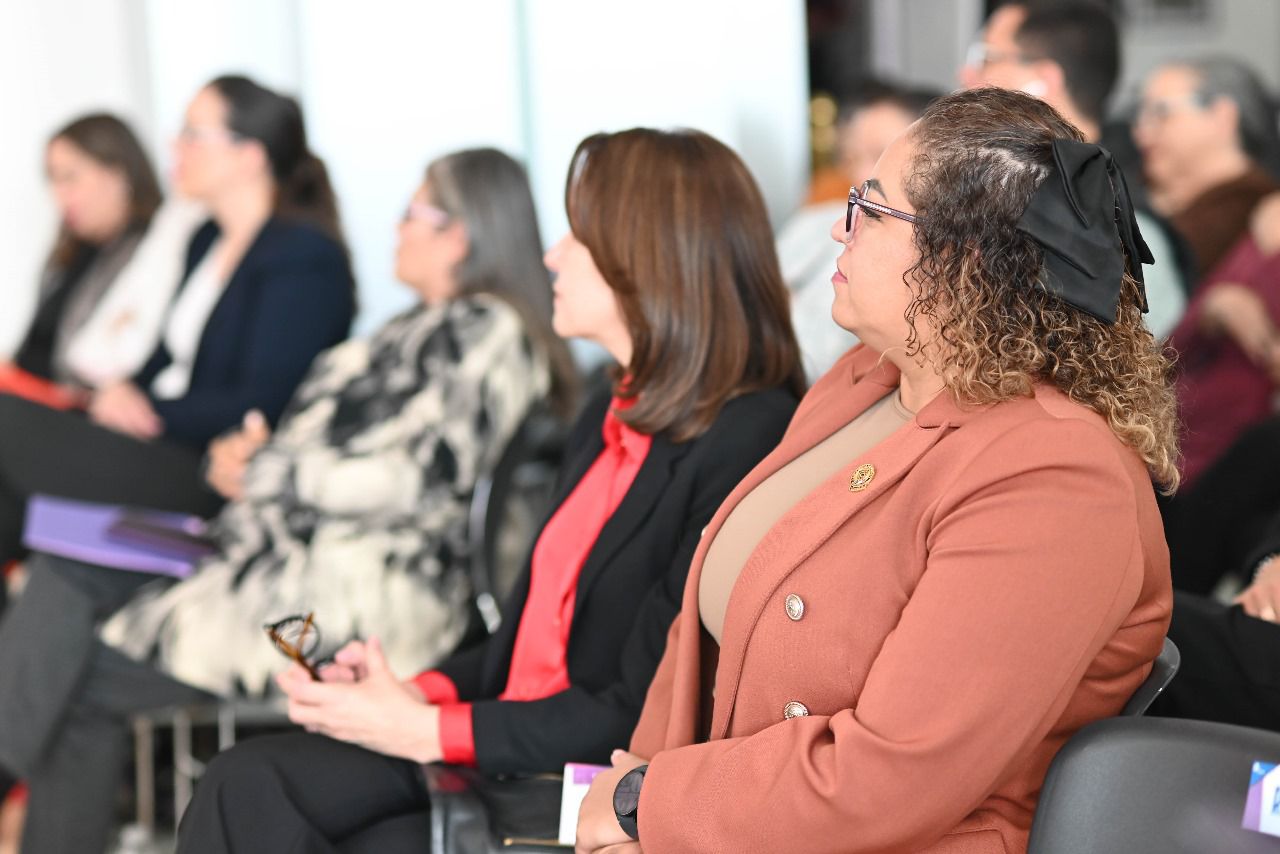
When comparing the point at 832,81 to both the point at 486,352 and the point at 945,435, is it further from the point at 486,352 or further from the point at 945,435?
the point at 945,435

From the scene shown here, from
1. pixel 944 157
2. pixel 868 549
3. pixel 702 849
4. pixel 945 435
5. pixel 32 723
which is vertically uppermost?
pixel 944 157

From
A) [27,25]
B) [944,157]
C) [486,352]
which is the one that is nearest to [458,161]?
[486,352]

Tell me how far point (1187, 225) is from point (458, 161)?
2.12 m

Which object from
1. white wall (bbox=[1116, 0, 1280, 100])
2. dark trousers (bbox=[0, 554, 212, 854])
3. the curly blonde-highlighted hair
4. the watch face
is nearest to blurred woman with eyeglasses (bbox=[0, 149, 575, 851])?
dark trousers (bbox=[0, 554, 212, 854])

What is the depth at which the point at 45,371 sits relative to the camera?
448 cm

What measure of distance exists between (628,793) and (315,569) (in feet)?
4.26

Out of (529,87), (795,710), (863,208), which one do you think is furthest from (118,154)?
(795,710)

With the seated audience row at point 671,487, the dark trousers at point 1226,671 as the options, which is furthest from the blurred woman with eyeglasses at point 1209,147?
the dark trousers at point 1226,671

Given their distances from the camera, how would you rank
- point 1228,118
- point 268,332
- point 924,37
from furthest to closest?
point 924,37 < point 1228,118 < point 268,332

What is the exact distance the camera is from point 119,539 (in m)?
2.97

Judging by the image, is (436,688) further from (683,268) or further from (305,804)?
(683,268)

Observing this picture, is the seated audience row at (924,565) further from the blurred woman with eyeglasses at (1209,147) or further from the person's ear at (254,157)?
the blurred woman with eyeglasses at (1209,147)

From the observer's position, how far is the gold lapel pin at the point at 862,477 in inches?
58.6

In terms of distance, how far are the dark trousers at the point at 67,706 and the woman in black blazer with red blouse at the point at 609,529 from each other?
2.89 feet
